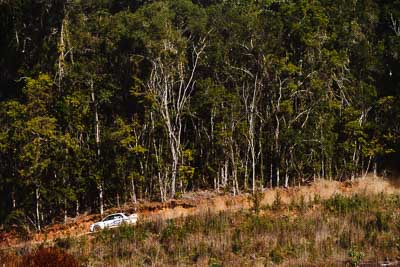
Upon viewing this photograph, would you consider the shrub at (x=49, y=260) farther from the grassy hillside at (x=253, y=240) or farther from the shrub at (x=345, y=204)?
the shrub at (x=345, y=204)

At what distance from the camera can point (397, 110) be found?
123 ft

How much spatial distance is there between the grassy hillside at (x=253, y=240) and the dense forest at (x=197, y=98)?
13.5 m

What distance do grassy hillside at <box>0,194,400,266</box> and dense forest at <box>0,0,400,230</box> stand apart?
44.4ft

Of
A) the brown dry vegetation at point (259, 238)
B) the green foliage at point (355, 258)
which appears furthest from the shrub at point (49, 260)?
the green foliage at point (355, 258)

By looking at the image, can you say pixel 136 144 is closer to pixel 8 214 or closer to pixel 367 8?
pixel 8 214

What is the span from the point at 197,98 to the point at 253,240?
1918 cm

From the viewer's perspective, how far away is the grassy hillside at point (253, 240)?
18.5 m

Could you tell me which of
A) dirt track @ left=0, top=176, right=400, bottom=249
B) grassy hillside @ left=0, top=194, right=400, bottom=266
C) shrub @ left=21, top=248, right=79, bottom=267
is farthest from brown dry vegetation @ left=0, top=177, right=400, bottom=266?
dirt track @ left=0, top=176, right=400, bottom=249

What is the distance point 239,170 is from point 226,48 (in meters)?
7.73

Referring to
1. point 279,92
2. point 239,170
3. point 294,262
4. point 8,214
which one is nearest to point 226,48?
point 279,92

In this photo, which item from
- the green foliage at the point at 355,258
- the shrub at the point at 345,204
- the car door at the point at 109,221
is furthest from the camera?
the car door at the point at 109,221

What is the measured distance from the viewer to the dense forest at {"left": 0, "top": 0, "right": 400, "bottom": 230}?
117ft

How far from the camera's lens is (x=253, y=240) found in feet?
65.7

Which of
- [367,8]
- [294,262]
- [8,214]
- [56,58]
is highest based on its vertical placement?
[367,8]
